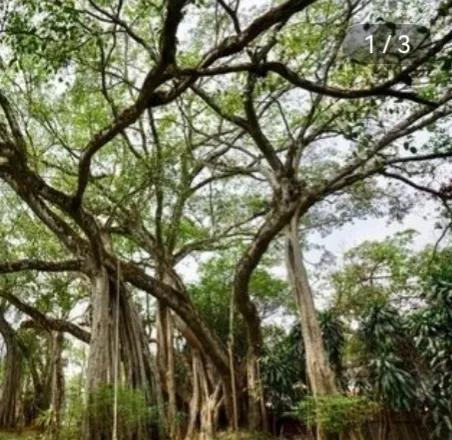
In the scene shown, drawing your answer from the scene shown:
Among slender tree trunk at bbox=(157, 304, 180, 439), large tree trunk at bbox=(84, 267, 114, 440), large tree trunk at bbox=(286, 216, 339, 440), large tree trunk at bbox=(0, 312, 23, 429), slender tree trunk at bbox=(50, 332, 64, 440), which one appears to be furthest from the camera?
large tree trunk at bbox=(0, 312, 23, 429)

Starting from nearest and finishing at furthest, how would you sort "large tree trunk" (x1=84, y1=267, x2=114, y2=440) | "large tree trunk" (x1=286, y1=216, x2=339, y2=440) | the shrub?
"large tree trunk" (x1=84, y1=267, x2=114, y2=440) → the shrub → "large tree trunk" (x1=286, y1=216, x2=339, y2=440)

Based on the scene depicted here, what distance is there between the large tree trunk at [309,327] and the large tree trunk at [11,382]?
6.11 meters

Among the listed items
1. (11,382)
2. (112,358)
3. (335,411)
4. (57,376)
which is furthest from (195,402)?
(11,382)

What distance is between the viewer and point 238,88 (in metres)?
5.86

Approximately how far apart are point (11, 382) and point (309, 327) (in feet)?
21.0

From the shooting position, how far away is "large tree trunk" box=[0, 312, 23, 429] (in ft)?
30.9

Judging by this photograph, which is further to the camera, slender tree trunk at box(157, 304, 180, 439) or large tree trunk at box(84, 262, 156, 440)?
slender tree trunk at box(157, 304, 180, 439)

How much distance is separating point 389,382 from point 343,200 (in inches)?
108

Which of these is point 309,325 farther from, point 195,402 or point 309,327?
point 195,402

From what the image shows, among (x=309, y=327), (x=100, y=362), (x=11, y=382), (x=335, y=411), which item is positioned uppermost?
(x=11, y=382)

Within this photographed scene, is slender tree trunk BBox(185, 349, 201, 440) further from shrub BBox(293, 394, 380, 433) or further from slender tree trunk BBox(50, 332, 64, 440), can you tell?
shrub BBox(293, 394, 380, 433)

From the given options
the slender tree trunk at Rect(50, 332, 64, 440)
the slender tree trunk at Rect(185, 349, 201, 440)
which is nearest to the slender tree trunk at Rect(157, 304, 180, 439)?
the slender tree trunk at Rect(185, 349, 201, 440)

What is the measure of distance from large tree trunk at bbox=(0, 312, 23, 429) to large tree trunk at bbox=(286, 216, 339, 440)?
6.11m

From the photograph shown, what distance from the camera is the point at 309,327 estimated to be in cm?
598
